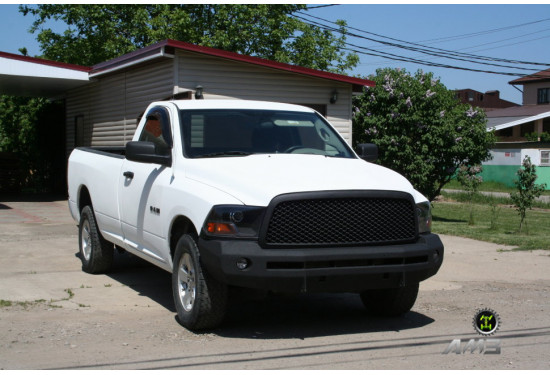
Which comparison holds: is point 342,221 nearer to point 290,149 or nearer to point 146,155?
point 290,149

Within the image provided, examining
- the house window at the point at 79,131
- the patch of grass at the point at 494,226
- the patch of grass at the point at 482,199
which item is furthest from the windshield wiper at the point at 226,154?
the patch of grass at the point at 482,199

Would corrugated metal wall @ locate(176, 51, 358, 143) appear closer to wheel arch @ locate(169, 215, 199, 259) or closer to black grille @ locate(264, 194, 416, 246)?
wheel arch @ locate(169, 215, 199, 259)

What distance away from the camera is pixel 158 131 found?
7.74 metres

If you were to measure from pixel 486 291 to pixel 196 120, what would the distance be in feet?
12.6

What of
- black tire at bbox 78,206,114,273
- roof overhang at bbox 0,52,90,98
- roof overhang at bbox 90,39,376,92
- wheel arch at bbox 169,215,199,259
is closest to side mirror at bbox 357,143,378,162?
wheel arch at bbox 169,215,199,259

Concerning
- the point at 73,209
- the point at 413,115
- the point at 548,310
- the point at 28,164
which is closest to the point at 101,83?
the point at 28,164

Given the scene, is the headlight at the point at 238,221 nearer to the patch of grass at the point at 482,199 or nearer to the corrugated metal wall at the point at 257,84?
the corrugated metal wall at the point at 257,84

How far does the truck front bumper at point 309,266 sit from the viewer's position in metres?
5.61

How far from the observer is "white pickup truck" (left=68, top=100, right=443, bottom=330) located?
570cm

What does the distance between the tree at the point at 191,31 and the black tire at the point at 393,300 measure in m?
23.9

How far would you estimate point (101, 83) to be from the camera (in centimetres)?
2066

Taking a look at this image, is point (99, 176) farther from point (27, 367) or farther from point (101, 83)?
point (101, 83)

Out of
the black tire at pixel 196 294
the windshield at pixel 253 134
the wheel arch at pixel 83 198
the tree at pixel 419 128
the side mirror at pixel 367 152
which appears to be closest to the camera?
the black tire at pixel 196 294

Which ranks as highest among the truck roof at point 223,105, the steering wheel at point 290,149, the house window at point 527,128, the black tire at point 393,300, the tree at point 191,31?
the tree at point 191,31
